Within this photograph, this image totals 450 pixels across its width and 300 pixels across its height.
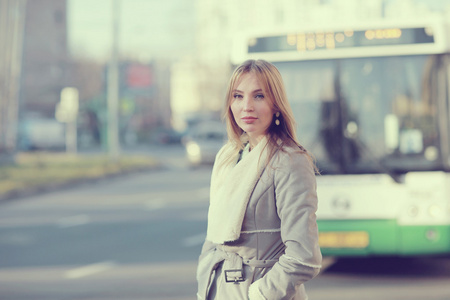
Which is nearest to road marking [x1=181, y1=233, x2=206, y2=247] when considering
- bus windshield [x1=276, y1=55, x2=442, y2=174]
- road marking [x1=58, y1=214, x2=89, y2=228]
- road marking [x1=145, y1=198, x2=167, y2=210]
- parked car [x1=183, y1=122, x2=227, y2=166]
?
road marking [x1=58, y1=214, x2=89, y2=228]

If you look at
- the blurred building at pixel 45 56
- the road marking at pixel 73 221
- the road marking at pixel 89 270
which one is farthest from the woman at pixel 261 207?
the blurred building at pixel 45 56

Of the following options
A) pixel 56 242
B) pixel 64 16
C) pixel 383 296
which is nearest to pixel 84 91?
pixel 64 16

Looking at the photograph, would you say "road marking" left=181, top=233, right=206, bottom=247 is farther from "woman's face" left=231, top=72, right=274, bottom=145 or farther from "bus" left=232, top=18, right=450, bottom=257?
"woman's face" left=231, top=72, right=274, bottom=145

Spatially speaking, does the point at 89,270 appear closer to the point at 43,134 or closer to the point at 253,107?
the point at 253,107

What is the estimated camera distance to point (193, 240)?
12.6 metres

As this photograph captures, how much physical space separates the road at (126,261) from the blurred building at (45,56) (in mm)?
57431

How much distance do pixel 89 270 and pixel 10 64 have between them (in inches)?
744

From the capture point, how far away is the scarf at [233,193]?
2771mm

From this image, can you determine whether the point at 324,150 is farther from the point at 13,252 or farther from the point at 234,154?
the point at 234,154

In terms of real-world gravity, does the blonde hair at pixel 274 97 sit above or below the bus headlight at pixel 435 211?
above

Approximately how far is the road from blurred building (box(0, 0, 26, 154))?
7584 millimetres

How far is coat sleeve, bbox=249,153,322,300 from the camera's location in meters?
2.64

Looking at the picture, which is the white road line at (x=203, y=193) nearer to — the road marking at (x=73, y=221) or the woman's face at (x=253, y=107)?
the road marking at (x=73, y=221)

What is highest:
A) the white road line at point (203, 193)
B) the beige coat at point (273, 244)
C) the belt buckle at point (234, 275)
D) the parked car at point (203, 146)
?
the parked car at point (203, 146)
